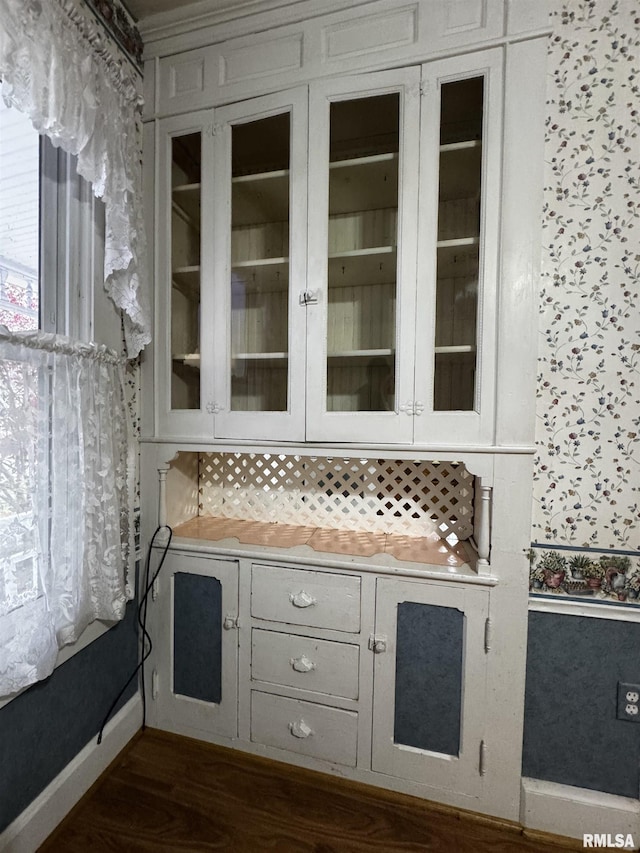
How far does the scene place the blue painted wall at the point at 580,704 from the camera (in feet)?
4.06

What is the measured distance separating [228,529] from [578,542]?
1.27 m

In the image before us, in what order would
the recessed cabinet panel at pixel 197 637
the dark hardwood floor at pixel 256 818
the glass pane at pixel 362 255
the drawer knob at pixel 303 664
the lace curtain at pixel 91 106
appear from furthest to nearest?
the recessed cabinet panel at pixel 197 637 → the drawer knob at pixel 303 664 → the glass pane at pixel 362 255 → the dark hardwood floor at pixel 256 818 → the lace curtain at pixel 91 106

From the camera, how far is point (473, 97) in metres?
1.23

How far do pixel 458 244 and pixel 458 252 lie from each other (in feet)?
0.08

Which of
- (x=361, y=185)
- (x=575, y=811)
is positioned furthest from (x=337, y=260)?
(x=575, y=811)

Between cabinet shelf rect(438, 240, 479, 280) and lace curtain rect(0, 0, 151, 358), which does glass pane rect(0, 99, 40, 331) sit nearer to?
lace curtain rect(0, 0, 151, 358)

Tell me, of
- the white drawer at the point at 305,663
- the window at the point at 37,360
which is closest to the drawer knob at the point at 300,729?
the white drawer at the point at 305,663

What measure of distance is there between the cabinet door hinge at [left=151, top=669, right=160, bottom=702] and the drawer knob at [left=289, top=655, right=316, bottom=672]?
592mm

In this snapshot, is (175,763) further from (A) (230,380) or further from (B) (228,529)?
(A) (230,380)

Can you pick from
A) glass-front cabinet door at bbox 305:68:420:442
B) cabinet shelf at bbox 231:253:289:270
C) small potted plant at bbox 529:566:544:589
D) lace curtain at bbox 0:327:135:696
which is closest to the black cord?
lace curtain at bbox 0:327:135:696

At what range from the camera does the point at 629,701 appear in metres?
1.23

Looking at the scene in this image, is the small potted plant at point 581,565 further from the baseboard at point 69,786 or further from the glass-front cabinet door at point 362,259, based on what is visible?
the baseboard at point 69,786

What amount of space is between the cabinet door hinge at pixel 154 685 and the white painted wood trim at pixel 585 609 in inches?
55.3

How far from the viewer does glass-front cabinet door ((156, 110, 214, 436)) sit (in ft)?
4.83
